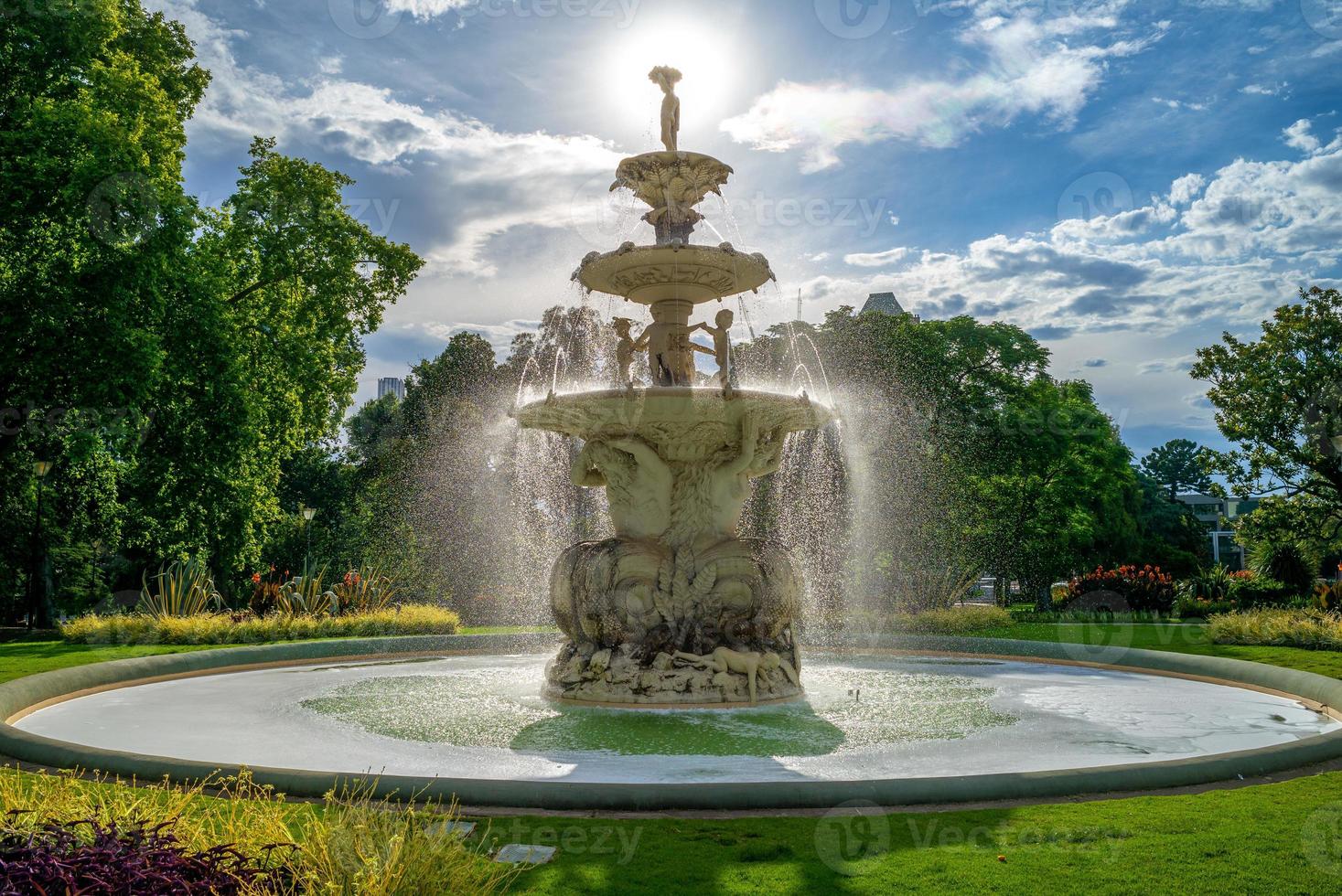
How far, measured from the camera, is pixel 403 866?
4.05 m

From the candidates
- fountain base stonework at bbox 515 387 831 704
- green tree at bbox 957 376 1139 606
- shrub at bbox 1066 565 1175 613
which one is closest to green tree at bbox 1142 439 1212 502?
green tree at bbox 957 376 1139 606

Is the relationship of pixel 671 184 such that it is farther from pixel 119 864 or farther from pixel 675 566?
pixel 119 864

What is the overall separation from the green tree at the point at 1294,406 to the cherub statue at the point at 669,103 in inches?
852

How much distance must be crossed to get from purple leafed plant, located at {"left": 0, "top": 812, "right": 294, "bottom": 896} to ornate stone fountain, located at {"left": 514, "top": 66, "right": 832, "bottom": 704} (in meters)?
8.04

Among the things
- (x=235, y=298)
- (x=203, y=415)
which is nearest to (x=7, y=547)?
(x=235, y=298)

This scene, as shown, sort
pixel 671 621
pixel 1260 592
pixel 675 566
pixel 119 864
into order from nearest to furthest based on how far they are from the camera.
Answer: pixel 119 864 → pixel 671 621 → pixel 675 566 → pixel 1260 592

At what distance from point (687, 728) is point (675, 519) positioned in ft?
12.1

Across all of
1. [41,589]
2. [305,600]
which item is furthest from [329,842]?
[41,589]

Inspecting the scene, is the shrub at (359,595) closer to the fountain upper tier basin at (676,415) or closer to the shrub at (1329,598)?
the fountain upper tier basin at (676,415)

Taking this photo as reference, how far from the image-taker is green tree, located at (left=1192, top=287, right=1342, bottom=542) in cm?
2723

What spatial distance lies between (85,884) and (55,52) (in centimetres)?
2148

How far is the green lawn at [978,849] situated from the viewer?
493 centimetres

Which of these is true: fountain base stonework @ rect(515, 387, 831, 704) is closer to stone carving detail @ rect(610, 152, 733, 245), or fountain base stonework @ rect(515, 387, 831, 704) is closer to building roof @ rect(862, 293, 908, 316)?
stone carving detail @ rect(610, 152, 733, 245)

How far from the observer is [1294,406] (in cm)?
2784
